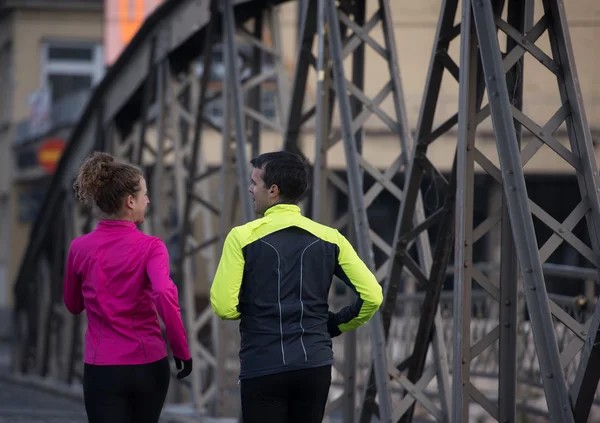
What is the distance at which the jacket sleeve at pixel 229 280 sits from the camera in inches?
184

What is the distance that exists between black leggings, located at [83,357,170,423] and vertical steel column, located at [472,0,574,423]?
5.35 ft

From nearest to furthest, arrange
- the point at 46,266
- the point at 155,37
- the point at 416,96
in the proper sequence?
the point at 155,37 → the point at 46,266 → the point at 416,96

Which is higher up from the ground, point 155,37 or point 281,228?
point 155,37

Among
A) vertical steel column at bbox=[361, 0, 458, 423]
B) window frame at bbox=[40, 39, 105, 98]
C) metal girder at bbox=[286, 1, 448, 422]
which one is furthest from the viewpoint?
window frame at bbox=[40, 39, 105, 98]

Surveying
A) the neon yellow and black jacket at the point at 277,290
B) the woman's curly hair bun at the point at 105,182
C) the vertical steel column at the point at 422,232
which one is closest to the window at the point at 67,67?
the vertical steel column at the point at 422,232

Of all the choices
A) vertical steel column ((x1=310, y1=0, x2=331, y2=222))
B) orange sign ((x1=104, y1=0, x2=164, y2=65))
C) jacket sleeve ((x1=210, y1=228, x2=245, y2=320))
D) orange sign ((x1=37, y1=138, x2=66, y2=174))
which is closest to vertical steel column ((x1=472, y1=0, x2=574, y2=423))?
jacket sleeve ((x1=210, y1=228, x2=245, y2=320))

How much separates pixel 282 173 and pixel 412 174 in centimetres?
228

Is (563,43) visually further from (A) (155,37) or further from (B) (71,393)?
(B) (71,393)

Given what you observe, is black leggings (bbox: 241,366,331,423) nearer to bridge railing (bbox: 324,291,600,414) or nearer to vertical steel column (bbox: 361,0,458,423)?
vertical steel column (bbox: 361,0,458,423)

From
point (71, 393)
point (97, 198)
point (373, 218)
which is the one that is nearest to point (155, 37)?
point (71, 393)

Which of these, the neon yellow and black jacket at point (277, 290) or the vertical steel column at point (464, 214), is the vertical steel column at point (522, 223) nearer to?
the vertical steel column at point (464, 214)

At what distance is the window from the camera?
123 ft

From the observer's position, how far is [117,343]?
16.8 ft

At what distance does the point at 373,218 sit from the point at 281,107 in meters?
17.7
